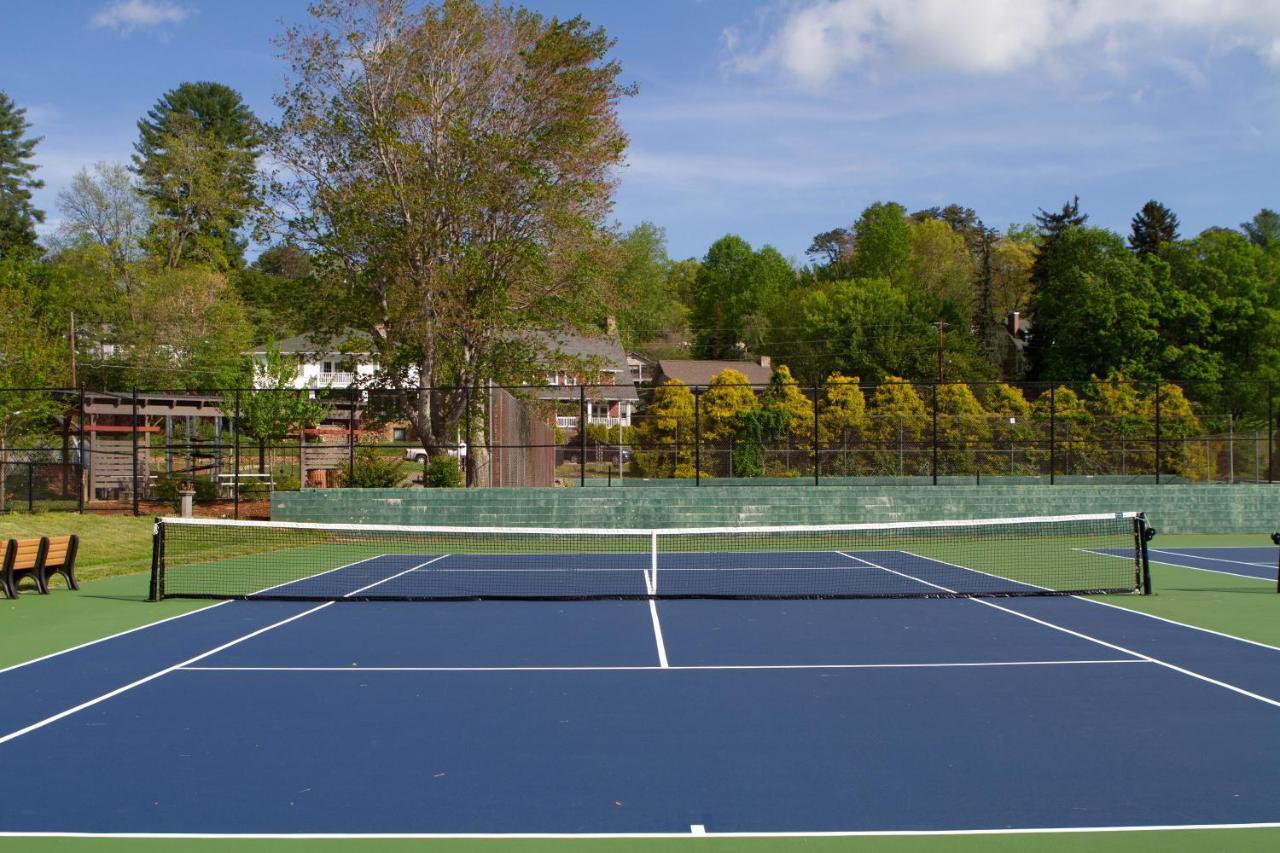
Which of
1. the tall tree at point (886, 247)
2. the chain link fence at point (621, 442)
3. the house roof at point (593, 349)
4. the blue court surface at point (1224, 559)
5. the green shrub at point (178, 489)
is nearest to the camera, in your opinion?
the blue court surface at point (1224, 559)

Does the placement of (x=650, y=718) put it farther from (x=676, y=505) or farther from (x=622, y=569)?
(x=676, y=505)

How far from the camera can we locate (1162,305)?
5822cm

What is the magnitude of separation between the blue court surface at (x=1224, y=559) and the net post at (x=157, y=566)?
1530 cm

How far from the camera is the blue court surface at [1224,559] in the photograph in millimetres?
17016

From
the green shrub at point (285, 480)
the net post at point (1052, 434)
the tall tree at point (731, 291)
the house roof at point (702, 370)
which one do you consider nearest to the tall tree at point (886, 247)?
the tall tree at point (731, 291)

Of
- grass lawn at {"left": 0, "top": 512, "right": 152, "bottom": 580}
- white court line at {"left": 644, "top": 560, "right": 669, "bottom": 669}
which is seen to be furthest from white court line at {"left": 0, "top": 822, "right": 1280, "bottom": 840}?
grass lawn at {"left": 0, "top": 512, "right": 152, "bottom": 580}

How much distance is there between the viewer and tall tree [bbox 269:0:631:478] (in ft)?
87.5

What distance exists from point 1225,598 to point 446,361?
20.5 meters

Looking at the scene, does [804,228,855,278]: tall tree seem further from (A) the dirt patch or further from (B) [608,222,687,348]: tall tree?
(A) the dirt patch

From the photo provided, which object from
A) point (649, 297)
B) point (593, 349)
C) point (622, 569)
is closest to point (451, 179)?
point (622, 569)

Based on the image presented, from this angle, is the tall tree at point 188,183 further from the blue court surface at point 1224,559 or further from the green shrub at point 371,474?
the blue court surface at point 1224,559

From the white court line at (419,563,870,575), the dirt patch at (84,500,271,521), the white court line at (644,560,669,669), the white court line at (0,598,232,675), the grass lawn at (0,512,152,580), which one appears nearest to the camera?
the white court line at (0,598,232,675)

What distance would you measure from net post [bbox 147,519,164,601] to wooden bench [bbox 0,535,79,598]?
1.63 m

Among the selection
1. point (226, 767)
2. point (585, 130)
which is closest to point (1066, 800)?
point (226, 767)
